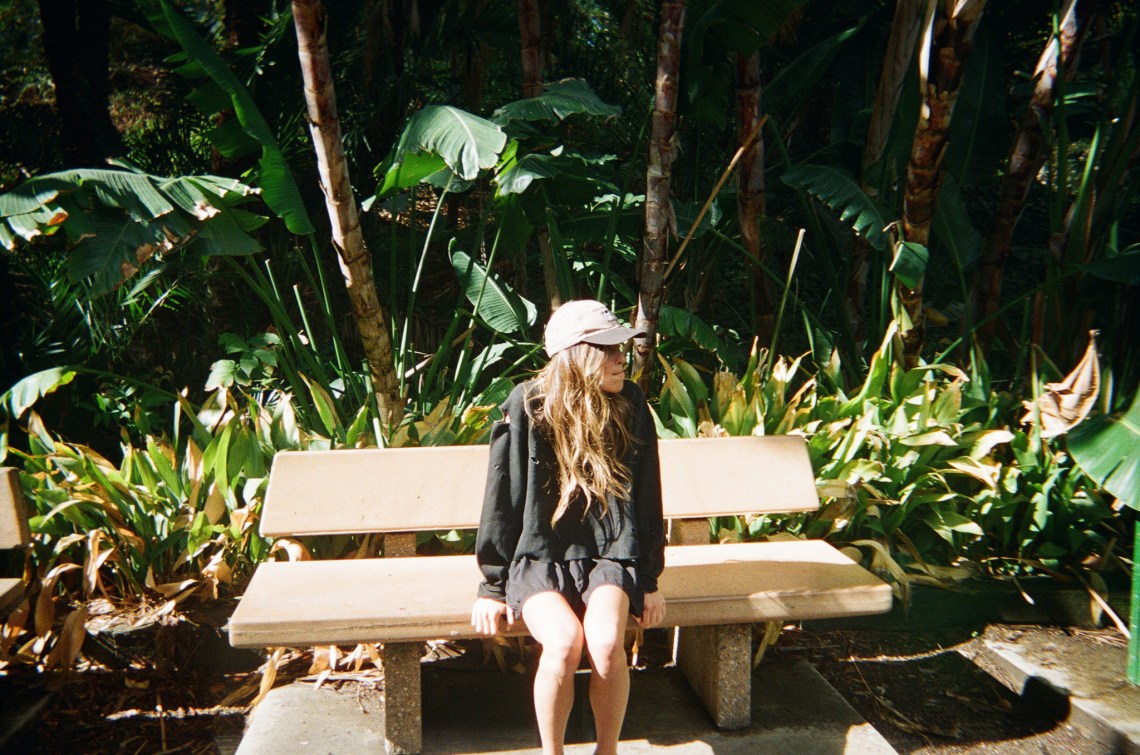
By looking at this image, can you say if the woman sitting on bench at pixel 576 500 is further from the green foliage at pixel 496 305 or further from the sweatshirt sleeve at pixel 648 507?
the green foliage at pixel 496 305

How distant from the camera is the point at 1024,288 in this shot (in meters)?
8.27

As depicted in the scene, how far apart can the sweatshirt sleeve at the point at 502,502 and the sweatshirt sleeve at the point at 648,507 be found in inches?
13.7

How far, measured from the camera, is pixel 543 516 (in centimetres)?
265

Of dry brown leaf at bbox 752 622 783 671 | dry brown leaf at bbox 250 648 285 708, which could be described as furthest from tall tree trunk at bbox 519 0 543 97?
dry brown leaf at bbox 250 648 285 708

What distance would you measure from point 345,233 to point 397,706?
197 centimetres

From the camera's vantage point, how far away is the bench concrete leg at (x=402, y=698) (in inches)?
109

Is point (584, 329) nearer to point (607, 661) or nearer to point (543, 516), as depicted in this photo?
point (543, 516)

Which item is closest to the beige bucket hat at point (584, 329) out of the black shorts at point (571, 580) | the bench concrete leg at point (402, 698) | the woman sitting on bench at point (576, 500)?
the woman sitting on bench at point (576, 500)

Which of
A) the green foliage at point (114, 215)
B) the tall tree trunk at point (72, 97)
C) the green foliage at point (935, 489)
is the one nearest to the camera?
the green foliage at point (114, 215)

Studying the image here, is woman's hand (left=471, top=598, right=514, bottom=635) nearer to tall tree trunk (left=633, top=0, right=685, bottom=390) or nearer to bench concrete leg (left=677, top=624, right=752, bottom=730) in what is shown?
bench concrete leg (left=677, top=624, right=752, bottom=730)

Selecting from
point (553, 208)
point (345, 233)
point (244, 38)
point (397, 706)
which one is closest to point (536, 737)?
point (397, 706)

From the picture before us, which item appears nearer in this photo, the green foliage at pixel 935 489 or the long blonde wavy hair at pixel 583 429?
the long blonde wavy hair at pixel 583 429

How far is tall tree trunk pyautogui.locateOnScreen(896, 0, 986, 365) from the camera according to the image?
157 inches

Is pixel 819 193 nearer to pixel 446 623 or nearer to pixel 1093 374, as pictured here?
pixel 1093 374
